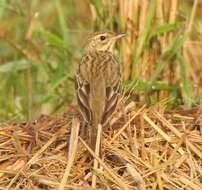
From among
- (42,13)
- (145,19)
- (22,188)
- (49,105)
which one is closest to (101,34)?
(145,19)

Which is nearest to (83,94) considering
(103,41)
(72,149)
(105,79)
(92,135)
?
(105,79)

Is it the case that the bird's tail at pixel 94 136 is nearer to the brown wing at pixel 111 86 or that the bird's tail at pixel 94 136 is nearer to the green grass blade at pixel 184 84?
the brown wing at pixel 111 86

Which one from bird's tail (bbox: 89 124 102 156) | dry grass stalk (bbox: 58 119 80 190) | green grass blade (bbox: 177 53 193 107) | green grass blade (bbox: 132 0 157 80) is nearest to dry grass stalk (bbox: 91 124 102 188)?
bird's tail (bbox: 89 124 102 156)

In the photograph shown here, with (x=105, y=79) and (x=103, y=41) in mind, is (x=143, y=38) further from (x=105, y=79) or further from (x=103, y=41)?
(x=105, y=79)

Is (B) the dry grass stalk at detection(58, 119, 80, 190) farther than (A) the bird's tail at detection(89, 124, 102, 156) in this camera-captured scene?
No

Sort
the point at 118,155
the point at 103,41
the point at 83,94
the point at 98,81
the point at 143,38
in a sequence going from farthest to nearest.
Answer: the point at 143,38 → the point at 103,41 → the point at 98,81 → the point at 83,94 → the point at 118,155

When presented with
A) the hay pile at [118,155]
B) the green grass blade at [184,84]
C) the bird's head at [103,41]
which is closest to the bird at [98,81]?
the bird's head at [103,41]

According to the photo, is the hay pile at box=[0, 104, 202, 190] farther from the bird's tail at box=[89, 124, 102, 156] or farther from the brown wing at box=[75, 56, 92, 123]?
the brown wing at box=[75, 56, 92, 123]
